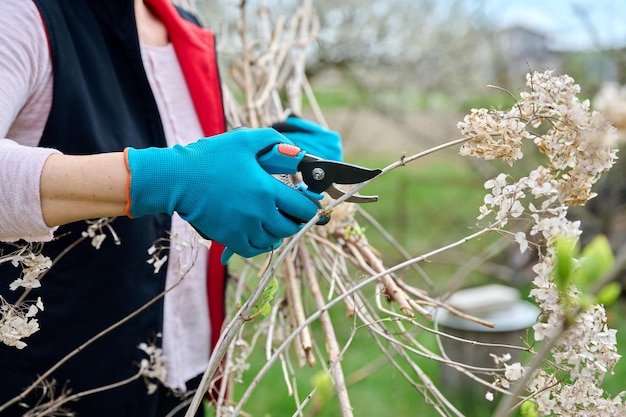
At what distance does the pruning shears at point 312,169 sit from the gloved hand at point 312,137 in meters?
0.45

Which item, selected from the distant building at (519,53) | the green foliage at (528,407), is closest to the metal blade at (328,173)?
the green foliage at (528,407)

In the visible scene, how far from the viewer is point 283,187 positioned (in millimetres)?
918

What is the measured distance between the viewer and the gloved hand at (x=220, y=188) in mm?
860

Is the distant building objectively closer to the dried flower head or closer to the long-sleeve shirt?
the long-sleeve shirt

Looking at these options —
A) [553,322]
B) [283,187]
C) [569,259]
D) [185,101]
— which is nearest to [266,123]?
[185,101]

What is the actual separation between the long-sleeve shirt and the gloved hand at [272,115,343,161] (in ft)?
0.76

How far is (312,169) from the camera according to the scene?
3.12 ft

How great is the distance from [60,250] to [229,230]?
0.37 m

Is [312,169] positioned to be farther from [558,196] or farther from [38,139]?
[38,139]

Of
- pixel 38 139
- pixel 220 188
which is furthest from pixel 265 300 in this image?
pixel 38 139

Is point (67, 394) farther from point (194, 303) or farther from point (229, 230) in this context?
point (229, 230)

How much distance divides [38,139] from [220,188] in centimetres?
36

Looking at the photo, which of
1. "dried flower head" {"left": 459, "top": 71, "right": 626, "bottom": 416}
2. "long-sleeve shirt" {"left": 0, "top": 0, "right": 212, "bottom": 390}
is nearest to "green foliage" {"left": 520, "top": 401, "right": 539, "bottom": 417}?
"dried flower head" {"left": 459, "top": 71, "right": 626, "bottom": 416}

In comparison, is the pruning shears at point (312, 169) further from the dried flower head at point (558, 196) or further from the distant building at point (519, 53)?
the distant building at point (519, 53)
